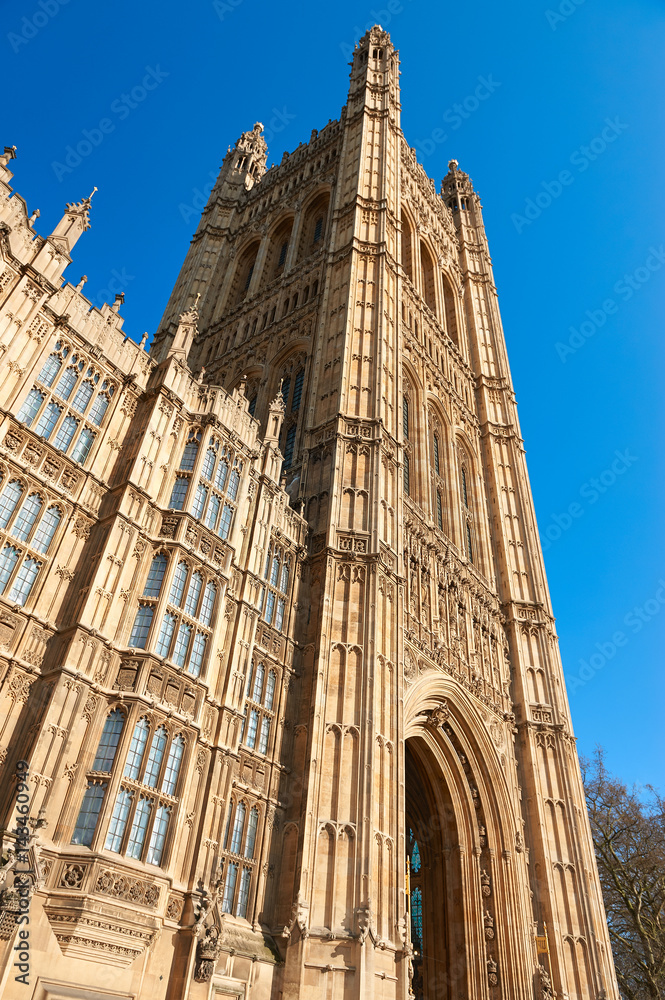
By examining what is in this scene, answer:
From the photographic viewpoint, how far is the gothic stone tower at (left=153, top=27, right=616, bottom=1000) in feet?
55.8

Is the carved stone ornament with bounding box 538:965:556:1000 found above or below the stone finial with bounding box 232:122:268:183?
below

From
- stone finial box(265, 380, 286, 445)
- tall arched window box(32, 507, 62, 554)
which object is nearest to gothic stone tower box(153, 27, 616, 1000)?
stone finial box(265, 380, 286, 445)

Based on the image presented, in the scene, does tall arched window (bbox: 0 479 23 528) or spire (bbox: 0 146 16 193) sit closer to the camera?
tall arched window (bbox: 0 479 23 528)

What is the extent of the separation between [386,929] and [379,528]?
10.4 metres

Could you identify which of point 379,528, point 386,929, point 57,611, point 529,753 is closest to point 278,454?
point 379,528

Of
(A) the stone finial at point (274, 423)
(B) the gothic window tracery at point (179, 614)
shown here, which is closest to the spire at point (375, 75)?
(A) the stone finial at point (274, 423)

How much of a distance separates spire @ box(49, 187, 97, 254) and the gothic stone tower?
982cm

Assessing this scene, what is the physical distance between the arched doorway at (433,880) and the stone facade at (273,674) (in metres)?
0.10

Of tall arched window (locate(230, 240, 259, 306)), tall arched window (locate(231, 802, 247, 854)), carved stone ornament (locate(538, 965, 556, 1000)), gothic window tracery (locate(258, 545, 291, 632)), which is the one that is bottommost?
carved stone ornament (locate(538, 965, 556, 1000))

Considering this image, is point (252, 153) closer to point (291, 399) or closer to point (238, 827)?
point (291, 399)

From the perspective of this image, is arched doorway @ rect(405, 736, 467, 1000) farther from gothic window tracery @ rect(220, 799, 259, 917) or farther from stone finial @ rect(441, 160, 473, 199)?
stone finial @ rect(441, 160, 473, 199)

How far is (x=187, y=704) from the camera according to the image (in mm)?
15008

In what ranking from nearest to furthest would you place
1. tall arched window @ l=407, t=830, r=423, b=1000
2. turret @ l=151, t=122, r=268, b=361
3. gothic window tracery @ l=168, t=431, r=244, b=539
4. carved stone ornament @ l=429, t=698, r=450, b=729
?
gothic window tracery @ l=168, t=431, r=244, b=539, tall arched window @ l=407, t=830, r=423, b=1000, carved stone ornament @ l=429, t=698, r=450, b=729, turret @ l=151, t=122, r=268, b=361

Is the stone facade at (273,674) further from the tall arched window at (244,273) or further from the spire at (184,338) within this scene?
the tall arched window at (244,273)
